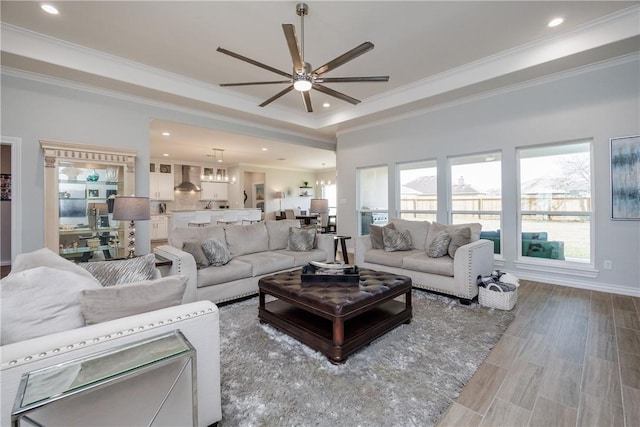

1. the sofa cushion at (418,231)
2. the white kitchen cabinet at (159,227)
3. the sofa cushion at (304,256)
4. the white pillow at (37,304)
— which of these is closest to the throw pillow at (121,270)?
the white pillow at (37,304)

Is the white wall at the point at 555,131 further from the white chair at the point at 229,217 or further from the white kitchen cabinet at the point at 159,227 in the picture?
the white kitchen cabinet at the point at 159,227

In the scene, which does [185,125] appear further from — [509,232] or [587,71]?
[587,71]

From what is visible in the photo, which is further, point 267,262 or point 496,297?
point 267,262

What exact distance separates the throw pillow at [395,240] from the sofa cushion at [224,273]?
2.04 meters

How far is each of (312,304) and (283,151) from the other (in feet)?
21.3

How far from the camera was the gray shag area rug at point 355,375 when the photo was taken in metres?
1.59

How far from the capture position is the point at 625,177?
3516 mm

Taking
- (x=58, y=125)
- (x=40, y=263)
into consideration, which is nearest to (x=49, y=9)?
(x=58, y=125)

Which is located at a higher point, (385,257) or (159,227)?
(159,227)

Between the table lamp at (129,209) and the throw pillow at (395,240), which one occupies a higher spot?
the table lamp at (129,209)

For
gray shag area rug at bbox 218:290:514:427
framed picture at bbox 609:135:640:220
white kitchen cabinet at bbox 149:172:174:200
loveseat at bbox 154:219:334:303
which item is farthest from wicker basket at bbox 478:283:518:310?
white kitchen cabinet at bbox 149:172:174:200

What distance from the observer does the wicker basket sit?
305 centimetres

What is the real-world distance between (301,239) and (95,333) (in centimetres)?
327

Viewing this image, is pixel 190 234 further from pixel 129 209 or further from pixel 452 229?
pixel 452 229
